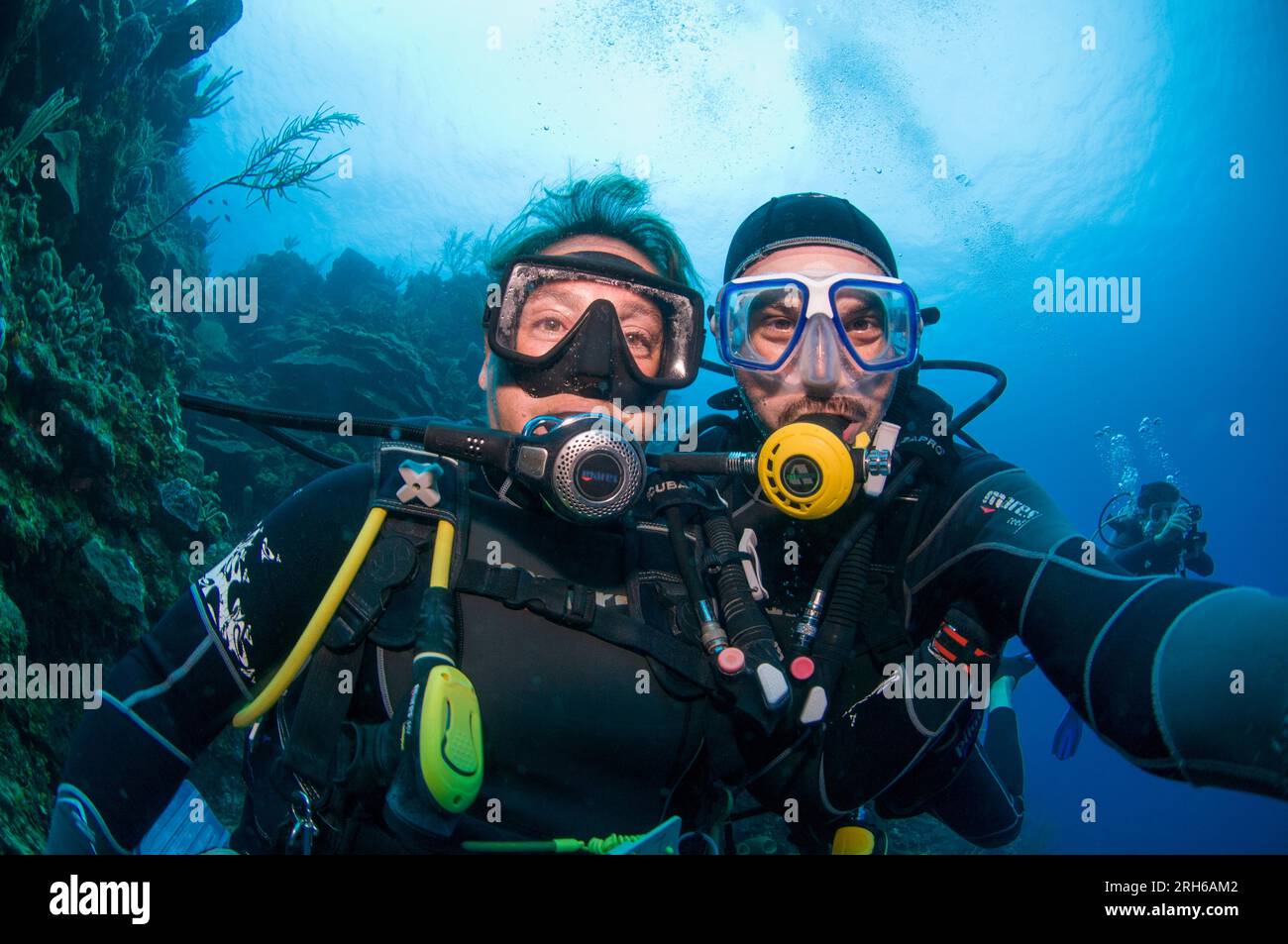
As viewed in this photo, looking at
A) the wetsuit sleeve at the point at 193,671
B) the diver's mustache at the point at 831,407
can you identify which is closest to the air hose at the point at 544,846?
the wetsuit sleeve at the point at 193,671

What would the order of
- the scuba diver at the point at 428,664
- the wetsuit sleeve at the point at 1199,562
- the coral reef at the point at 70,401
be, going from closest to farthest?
the scuba diver at the point at 428,664, the coral reef at the point at 70,401, the wetsuit sleeve at the point at 1199,562

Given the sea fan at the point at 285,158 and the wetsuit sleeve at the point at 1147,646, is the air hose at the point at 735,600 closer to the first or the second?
the wetsuit sleeve at the point at 1147,646

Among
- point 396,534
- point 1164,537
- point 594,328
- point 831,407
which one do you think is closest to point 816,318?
point 831,407

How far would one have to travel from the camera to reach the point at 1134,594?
5.43ft

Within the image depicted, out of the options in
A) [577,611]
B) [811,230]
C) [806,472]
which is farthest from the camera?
[811,230]

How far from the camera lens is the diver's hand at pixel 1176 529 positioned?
1035 cm

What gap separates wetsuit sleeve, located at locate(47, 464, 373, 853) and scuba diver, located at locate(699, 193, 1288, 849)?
162 cm

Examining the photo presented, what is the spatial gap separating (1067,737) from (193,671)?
28.1ft

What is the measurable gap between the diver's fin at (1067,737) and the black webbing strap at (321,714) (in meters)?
7.50

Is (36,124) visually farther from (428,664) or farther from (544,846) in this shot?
(544,846)

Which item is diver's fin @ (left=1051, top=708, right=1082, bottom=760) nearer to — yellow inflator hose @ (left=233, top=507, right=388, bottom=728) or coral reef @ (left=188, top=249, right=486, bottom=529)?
yellow inflator hose @ (left=233, top=507, right=388, bottom=728)

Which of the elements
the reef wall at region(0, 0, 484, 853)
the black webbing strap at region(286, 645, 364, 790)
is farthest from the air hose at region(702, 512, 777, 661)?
the reef wall at region(0, 0, 484, 853)

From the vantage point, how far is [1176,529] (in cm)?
1038
